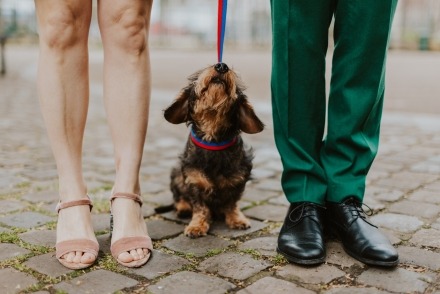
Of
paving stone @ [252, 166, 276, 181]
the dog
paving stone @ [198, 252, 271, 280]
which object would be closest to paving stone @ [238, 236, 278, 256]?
paving stone @ [198, 252, 271, 280]

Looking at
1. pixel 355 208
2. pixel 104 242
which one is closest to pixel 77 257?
pixel 104 242

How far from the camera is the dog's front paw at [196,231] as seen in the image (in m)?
2.93

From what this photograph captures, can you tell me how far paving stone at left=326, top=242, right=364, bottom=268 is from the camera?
8.14ft

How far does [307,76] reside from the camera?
8.70 ft

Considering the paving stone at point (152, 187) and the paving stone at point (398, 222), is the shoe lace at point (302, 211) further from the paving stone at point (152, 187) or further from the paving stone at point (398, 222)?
the paving stone at point (152, 187)

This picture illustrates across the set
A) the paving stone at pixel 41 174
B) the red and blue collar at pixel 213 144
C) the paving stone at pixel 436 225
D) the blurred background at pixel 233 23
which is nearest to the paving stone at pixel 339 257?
the paving stone at pixel 436 225

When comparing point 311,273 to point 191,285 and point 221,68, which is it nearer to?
point 191,285

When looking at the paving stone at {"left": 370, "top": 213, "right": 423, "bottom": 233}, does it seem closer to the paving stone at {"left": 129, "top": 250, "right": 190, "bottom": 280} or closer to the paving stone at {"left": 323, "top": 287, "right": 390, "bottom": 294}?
the paving stone at {"left": 323, "top": 287, "right": 390, "bottom": 294}

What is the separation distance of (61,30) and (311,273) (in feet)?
5.08

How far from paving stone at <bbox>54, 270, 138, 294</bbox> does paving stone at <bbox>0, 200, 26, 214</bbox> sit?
1.22 meters

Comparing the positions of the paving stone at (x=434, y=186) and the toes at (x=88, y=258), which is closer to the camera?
the toes at (x=88, y=258)

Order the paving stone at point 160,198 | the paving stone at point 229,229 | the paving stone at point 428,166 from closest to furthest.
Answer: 1. the paving stone at point 229,229
2. the paving stone at point 160,198
3. the paving stone at point 428,166

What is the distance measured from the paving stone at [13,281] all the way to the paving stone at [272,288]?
0.87 metres

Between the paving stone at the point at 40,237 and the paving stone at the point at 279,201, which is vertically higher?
the paving stone at the point at 40,237
